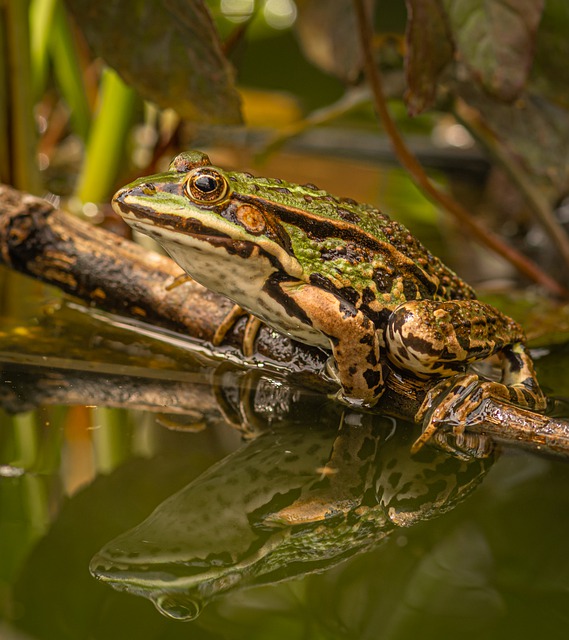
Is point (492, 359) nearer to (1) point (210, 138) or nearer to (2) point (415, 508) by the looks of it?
(2) point (415, 508)

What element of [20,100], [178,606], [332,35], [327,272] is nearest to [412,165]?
[332,35]

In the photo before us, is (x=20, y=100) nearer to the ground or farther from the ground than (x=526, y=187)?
farther from the ground

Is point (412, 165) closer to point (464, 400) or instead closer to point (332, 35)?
point (332, 35)

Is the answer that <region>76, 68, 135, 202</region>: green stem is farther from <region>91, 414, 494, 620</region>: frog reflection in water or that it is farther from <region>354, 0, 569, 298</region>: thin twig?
<region>91, 414, 494, 620</region>: frog reflection in water

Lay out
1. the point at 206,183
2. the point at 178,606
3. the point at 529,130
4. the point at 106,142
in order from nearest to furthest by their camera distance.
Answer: the point at 178,606
the point at 206,183
the point at 529,130
the point at 106,142

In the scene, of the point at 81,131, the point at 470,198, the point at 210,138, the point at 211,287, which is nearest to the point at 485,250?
the point at 470,198

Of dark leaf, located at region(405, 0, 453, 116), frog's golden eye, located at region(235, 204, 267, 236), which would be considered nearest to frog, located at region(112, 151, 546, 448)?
frog's golden eye, located at region(235, 204, 267, 236)
